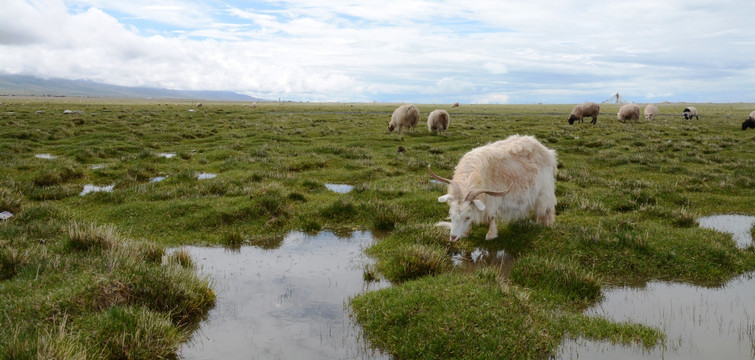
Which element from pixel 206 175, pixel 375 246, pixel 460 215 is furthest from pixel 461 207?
pixel 206 175

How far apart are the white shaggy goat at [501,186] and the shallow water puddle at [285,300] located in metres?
2.03

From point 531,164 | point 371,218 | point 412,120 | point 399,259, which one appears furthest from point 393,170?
point 412,120

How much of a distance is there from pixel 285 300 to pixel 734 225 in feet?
35.0

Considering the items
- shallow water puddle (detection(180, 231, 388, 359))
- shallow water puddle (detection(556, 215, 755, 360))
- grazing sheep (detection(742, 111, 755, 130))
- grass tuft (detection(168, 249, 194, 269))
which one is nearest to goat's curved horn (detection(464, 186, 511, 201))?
shallow water puddle (detection(180, 231, 388, 359))

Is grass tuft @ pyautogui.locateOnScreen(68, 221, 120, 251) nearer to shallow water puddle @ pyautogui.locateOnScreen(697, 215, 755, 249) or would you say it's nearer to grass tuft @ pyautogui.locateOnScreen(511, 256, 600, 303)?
grass tuft @ pyautogui.locateOnScreen(511, 256, 600, 303)

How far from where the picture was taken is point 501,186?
338 inches

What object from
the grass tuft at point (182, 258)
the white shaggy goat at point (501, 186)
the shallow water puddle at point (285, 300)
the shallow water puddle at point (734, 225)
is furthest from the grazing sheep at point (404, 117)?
the grass tuft at point (182, 258)

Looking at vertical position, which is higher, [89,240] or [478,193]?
[478,193]

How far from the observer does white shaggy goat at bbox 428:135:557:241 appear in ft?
26.0

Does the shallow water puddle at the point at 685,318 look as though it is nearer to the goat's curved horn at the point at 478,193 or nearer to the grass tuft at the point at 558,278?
the grass tuft at the point at 558,278

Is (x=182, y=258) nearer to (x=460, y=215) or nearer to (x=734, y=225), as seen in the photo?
(x=460, y=215)

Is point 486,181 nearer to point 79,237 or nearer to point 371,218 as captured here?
point 371,218

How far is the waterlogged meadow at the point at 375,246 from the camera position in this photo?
16.4ft

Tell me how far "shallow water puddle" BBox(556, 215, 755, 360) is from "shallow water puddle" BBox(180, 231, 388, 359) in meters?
2.84
